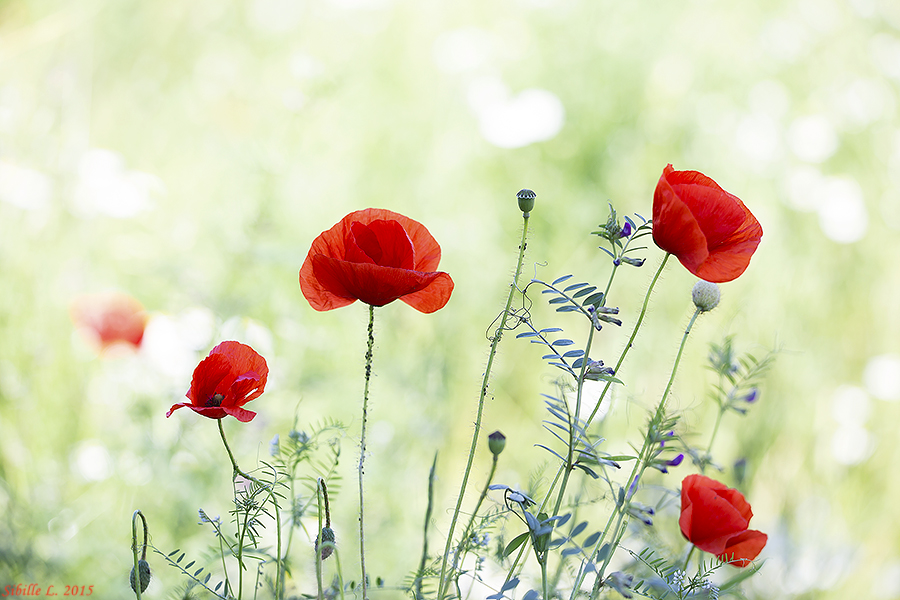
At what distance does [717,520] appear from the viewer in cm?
69

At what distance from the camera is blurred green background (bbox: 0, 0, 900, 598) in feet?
4.82

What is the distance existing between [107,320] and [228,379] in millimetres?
952

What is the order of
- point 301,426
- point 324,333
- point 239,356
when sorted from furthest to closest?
1. point 324,333
2. point 301,426
3. point 239,356

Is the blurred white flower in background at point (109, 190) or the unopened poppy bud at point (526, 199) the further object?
the blurred white flower in background at point (109, 190)

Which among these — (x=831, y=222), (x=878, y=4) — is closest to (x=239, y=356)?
(x=831, y=222)

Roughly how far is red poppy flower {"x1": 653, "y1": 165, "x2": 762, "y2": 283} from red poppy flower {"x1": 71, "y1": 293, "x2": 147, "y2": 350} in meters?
1.19

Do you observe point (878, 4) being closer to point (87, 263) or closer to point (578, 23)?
point (578, 23)

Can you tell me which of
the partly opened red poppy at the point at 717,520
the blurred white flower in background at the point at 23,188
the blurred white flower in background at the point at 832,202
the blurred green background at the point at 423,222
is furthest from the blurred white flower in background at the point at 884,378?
the blurred white flower in background at the point at 23,188

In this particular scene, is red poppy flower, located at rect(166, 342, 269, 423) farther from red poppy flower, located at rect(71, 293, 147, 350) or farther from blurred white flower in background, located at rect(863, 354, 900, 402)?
blurred white flower in background, located at rect(863, 354, 900, 402)

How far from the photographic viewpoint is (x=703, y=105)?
8.27 feet

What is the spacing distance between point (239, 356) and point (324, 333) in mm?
1111

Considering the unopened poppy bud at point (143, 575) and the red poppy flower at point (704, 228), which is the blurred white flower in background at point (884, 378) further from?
the unopened poppy bud at point (143, 575)

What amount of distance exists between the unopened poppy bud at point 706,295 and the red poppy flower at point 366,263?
0.79 ft

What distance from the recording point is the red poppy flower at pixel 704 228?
588 mm
